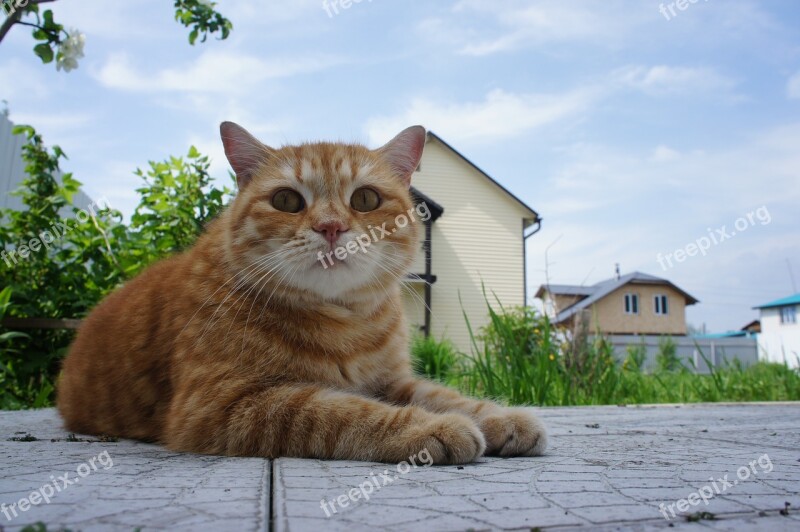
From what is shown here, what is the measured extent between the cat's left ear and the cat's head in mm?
114

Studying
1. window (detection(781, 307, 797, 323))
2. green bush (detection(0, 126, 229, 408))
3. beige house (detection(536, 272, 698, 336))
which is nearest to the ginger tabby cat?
green bush (detection(0, 126, 229, 408))

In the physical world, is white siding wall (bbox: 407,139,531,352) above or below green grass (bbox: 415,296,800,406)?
above

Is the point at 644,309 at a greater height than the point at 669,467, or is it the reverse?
the point at 644,309

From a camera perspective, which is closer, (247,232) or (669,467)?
(669,467)

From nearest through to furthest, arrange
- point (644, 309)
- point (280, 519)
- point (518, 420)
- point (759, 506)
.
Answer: point (280, 519) → point (759, 506) → point (518, 420) → point (644, 309)

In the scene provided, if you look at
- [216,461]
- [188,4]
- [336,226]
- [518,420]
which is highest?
[188,4]

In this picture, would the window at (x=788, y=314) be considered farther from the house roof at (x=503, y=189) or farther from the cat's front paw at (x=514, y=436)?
the cat's front paw at (x=514, y=436)

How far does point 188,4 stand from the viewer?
4.18 m

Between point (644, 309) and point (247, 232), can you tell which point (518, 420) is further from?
point (644, 309)

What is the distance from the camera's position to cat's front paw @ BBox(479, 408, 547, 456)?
1957 mm

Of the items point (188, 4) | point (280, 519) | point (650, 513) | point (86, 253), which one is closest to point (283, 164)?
point (280, 519)

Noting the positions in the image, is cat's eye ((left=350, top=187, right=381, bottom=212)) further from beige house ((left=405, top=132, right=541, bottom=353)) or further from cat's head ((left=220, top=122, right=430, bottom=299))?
beige house ((left=405, top=132, right=541, bottom=353))

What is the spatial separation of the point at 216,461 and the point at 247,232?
0.90 metres

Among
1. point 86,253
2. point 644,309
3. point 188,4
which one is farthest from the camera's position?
point 644,309
